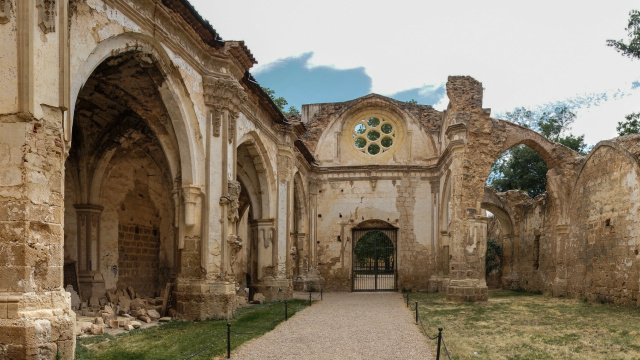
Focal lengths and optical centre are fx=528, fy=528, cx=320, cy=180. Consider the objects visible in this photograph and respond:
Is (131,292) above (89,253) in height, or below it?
below

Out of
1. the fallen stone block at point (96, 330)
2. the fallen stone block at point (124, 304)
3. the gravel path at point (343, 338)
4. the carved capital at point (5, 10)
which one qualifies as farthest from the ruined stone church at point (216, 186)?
the gravel path at point (343, 338)

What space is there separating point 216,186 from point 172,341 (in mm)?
4070

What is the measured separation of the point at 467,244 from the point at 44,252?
13.1 metres

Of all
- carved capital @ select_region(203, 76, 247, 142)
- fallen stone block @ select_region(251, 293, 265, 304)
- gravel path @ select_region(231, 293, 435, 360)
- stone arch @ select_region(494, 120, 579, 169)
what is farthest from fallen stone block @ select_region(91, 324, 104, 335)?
stone arch @ select_region(494, 120, 579, 169)

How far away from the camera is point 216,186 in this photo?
11539 millimetres

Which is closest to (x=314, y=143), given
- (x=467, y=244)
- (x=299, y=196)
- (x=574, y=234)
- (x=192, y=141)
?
(x=299, y=196)

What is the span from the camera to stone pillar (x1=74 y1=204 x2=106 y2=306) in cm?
1259

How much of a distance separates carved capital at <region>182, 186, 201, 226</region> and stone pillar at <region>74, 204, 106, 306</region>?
11.2 feet

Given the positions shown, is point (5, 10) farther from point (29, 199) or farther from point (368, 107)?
point (368, 107)

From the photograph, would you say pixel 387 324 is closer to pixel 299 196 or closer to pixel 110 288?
pixel 110 288

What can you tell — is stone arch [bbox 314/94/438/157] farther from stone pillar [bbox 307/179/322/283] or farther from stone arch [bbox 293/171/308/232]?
stone arch [bbox 293/171/308/232]

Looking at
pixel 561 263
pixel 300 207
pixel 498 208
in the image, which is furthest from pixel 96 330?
pixel 498 208

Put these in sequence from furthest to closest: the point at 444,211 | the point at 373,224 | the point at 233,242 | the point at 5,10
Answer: the point at 373,224
the point at 444,211
the point at 233,242
the point at 5,10

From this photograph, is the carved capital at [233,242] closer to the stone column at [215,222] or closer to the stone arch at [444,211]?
the stone column at [215,222]
